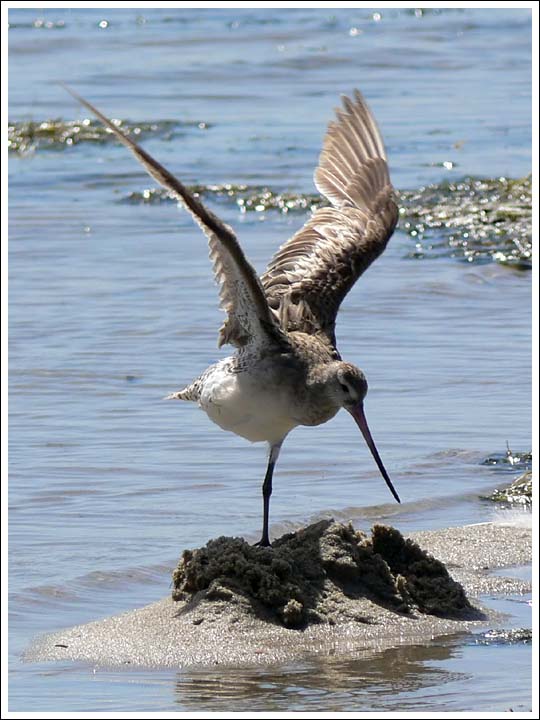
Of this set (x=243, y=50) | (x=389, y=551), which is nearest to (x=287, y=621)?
(x=389, y=551)

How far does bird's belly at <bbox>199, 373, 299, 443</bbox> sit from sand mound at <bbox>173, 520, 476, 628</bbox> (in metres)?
0.47

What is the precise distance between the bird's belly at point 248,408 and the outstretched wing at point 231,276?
0.66 ft

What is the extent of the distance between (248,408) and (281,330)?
358 millimetres

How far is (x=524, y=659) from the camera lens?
5262 millimetres

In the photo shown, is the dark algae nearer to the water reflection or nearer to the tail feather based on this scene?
the tail feather

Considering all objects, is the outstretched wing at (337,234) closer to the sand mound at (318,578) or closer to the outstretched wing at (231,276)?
the outstretched wing at (231,276)

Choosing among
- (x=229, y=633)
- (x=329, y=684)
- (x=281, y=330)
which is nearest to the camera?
(x=329, y=684)

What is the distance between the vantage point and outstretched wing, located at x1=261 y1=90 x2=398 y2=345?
6.83 metres

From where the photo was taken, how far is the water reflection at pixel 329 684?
16.0 feet

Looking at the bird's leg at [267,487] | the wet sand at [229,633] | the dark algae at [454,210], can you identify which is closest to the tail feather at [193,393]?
the bird's leg at [267,487]

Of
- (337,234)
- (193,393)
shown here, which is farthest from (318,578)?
(337,234)

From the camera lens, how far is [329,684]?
5.03 metres

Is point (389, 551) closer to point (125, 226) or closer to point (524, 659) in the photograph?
point (524, 659)

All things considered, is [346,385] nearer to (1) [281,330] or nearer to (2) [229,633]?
(1) [281,330]
